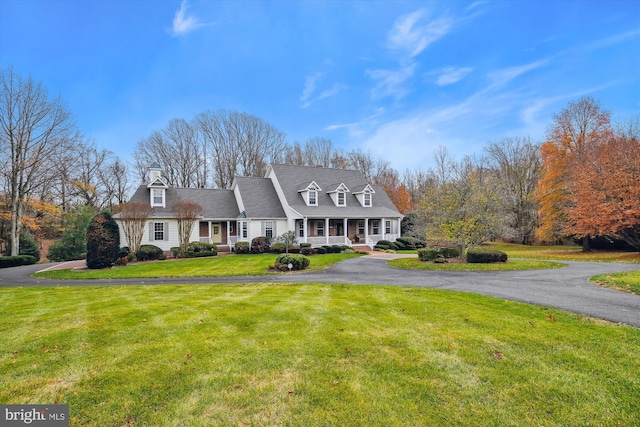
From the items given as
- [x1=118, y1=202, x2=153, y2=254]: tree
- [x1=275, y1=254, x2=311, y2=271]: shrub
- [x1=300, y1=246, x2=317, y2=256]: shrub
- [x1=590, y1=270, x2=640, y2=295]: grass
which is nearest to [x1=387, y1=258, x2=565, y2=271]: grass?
[x1=590, y1=270, x2=640, y2=295]: grass

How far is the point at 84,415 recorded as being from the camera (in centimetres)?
329

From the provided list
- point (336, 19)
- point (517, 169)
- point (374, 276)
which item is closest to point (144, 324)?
point (374, 276)

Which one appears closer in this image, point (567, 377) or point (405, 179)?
point (567, 377)

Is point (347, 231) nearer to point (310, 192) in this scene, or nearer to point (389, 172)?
point (310, 192)

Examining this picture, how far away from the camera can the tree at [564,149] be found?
2916cm

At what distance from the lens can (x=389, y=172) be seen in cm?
5259

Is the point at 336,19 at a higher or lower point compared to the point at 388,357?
higher

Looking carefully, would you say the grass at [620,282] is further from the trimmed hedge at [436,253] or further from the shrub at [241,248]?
the shrub at [241,248]

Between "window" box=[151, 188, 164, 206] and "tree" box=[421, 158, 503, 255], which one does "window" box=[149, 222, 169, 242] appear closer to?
"window" box=[151, 188, 164, 206]

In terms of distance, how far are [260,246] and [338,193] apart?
10.3 m

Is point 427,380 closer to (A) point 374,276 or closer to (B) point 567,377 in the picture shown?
(B) point 567,377

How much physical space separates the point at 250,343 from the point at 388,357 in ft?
7.51

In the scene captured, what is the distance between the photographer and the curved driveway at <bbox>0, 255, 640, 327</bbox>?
25.4ft

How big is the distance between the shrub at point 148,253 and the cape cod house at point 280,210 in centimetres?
298
